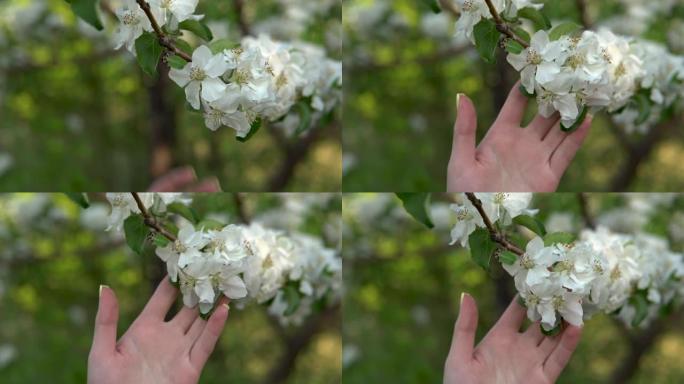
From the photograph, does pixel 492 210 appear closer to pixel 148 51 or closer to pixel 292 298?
pixel 292 298

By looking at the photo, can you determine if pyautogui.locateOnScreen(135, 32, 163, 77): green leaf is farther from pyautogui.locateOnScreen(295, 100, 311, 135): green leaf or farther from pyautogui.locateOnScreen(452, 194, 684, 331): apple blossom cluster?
pyautogui.locateOnScreen(452, 194, 684, 331): apple blossom cluster

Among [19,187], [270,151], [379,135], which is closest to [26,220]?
[19,187]

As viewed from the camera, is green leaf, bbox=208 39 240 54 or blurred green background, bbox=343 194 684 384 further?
blurred green background, bbox=343 194 684 384

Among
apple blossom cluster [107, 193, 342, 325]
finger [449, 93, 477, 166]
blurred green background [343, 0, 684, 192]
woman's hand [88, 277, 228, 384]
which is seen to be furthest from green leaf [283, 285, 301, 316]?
finger [449, 93, 477, 166]

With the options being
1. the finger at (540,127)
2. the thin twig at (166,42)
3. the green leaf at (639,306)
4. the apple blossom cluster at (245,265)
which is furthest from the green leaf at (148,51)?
the green leaf at (639,306)

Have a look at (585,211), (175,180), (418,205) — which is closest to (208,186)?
(175,180)
